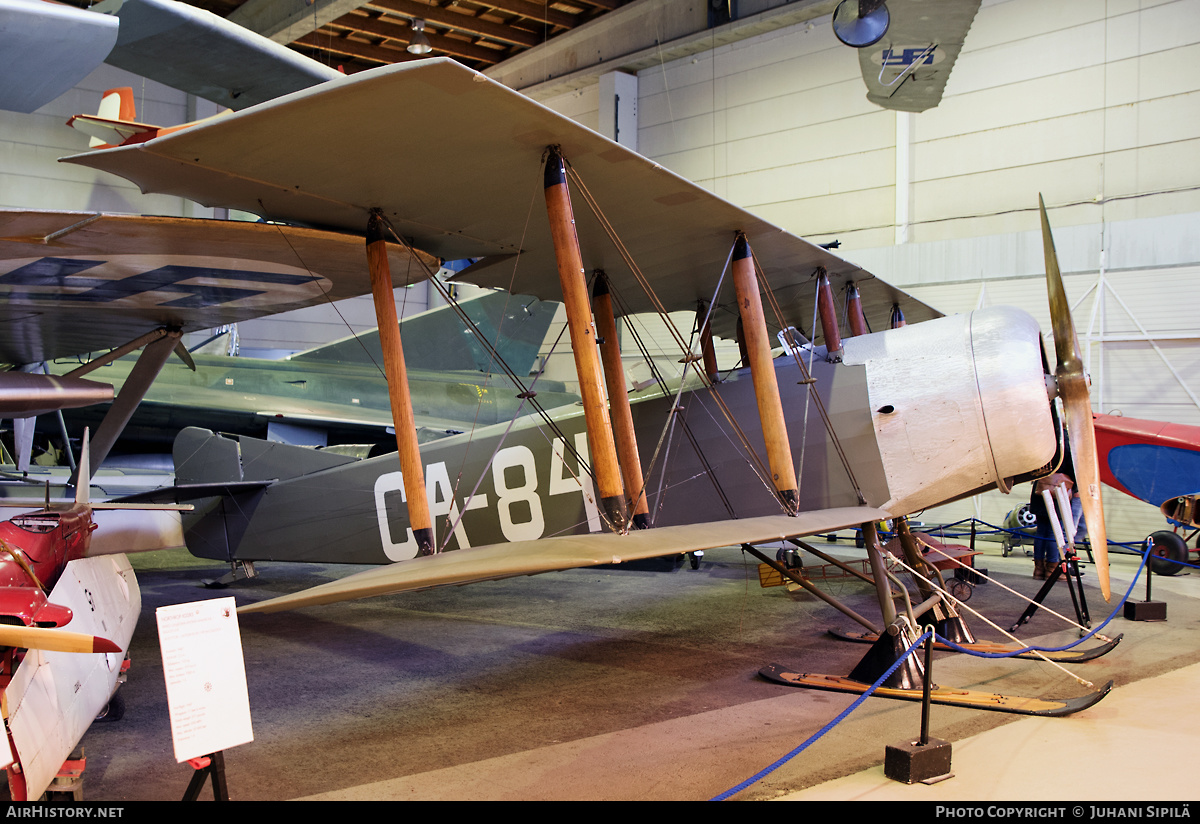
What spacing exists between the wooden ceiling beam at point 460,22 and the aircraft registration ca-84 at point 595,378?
497 inches

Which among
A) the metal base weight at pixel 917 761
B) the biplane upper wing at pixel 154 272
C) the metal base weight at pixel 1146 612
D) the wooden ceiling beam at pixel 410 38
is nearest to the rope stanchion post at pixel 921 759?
the metal base weight at pixel 917 761

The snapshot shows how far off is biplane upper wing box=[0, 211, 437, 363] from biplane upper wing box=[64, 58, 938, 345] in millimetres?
413

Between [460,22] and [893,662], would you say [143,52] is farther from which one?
[893,662]

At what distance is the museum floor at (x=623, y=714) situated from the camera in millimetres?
3418

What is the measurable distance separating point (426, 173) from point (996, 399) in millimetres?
3629

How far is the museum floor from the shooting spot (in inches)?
135

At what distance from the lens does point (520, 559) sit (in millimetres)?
3250

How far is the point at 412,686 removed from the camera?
17.0ft

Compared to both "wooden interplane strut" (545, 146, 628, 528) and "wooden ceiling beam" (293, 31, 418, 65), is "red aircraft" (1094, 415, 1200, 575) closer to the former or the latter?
"wooden interplane strut" (545, 146, 628, 528)

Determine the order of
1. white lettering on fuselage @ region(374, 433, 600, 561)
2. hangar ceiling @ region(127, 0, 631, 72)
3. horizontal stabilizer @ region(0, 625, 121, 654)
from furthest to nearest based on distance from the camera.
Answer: hangar ceiling @ region(127, 0, 631, 72), white lettering on fuselage @ region(374, 433, 600, 561), horizontal stabilizer @ region(0, 625, 121, 654)

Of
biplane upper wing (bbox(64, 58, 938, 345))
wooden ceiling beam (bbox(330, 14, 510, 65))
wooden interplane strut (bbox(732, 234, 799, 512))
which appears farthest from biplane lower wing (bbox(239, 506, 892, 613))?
wooden ceiling beam (bbox(330, 14, 510, 65))

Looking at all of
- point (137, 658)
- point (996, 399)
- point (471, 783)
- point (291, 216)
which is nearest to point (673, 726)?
point (471, 783)

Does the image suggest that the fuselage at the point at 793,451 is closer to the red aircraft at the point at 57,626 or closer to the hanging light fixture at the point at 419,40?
the red aircraft at the point at 57,626
